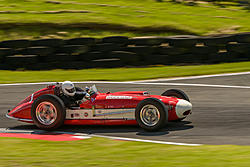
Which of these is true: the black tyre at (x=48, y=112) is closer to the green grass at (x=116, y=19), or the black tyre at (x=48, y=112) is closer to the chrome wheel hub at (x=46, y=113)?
the chrome wheel hub at (x=46, y=113)

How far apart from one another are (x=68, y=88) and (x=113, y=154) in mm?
2849

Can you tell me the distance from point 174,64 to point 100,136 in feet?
30.1

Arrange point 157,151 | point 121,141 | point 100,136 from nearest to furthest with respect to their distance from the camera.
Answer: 1. point 157,151
2. point 121,141
3. point 100,136

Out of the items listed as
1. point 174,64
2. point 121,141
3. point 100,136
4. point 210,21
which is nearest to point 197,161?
point 121,141

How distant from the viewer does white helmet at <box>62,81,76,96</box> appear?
9250 mm

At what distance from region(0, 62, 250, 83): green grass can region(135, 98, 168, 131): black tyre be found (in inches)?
248

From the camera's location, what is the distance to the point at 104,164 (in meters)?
6.01

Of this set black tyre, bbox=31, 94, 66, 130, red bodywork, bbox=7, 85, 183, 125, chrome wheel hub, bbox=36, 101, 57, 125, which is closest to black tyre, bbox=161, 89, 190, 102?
red bodywork, bbox=7, 85, 183, 125

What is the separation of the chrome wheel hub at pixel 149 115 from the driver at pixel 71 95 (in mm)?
1351

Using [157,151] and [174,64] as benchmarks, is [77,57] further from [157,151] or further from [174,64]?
[157,151]

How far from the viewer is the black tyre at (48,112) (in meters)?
8.99

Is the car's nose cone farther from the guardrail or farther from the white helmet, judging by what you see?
the guardrail

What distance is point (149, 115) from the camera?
8.61 m

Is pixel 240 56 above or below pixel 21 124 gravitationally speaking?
above
